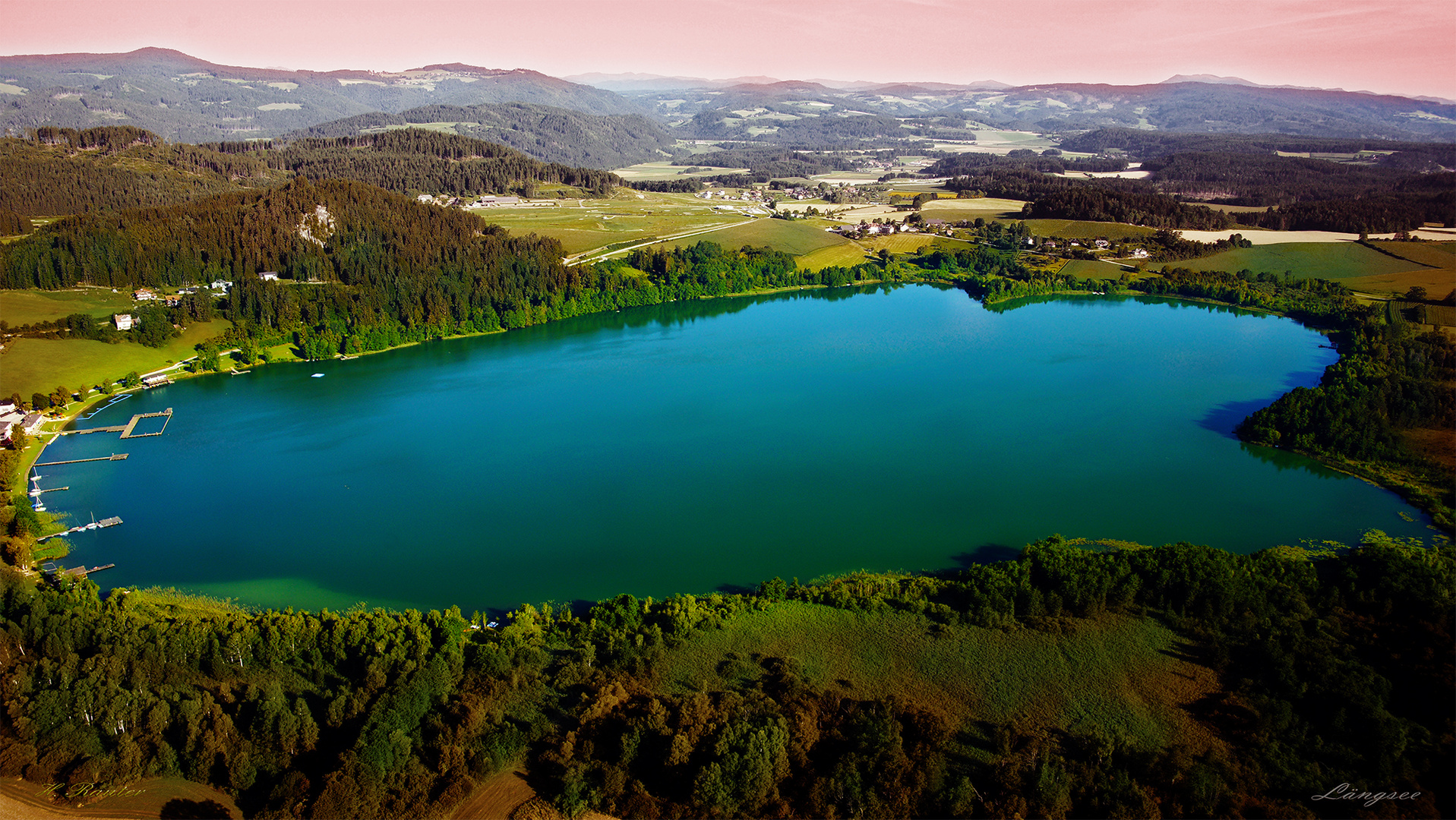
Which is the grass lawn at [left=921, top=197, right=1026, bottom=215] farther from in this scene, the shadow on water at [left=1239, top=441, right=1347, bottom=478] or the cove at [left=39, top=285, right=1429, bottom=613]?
the shadow on water at [left=1239, top=441, right=1347, bottom=478]

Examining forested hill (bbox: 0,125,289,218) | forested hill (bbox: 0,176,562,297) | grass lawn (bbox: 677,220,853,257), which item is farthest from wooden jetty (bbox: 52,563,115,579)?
forested hill (bbox: 0,125,289,218)

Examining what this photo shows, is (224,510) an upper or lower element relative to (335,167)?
lower

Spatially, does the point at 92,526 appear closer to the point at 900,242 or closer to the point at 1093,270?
the point at 1093,270

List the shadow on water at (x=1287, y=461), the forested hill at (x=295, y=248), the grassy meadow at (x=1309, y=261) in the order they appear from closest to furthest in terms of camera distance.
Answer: the shadow on water at (x=1287, y=461) → the forested hill at (x=295, y=248) → the grassy meadow at (x=1309, y=261)

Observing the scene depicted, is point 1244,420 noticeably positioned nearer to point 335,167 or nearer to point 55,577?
point 55,577

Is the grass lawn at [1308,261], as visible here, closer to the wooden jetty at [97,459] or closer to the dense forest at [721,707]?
the dense forest at [721,707]

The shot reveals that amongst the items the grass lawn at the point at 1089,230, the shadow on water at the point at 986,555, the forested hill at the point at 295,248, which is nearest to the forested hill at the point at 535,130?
the forested hill at the point at 295,248

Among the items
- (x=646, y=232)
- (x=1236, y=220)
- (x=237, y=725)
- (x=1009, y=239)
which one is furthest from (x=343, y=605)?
(x=1236, y=220)
